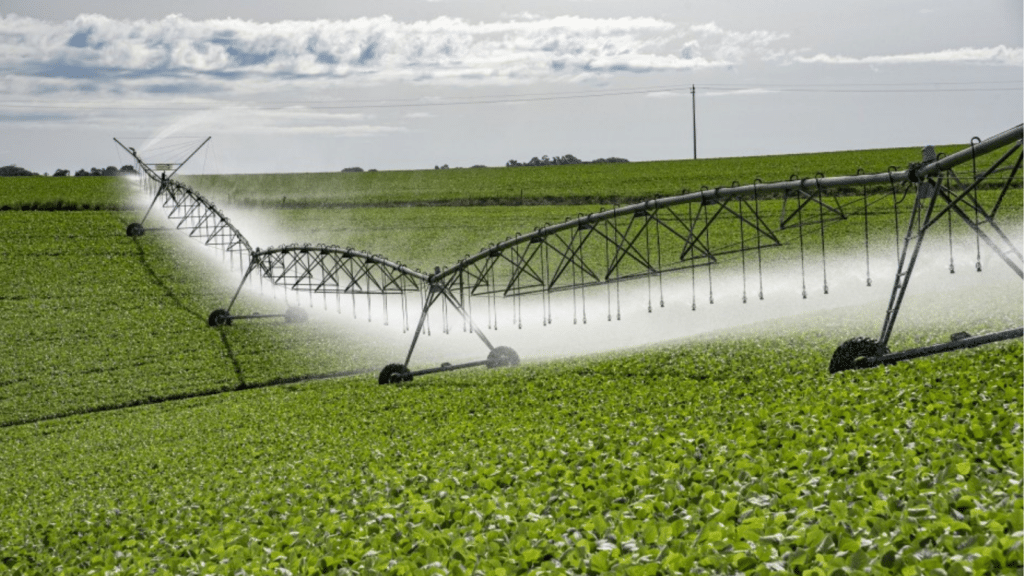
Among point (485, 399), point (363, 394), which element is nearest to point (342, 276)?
point (363, 394)

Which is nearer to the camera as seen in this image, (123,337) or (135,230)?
(123,337)

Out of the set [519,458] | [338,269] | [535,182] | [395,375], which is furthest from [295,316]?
[535,182]

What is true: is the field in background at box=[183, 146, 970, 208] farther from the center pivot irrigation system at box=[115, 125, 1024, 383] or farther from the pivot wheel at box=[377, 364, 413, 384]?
the pivot wheel at box=[377, 364, 413, 384]

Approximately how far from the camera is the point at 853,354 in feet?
68.3

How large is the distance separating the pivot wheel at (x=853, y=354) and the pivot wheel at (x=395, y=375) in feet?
55.7

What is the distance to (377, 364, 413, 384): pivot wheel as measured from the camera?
1347 inches

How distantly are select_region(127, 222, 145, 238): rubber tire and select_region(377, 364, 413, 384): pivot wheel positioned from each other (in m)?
46.5

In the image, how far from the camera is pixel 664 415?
19.3 m

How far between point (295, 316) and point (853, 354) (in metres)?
37.4

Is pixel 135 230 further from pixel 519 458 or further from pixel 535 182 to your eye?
pixel 519 458

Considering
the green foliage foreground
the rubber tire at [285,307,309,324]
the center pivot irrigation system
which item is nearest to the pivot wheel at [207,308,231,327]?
the center pivot irrigation system

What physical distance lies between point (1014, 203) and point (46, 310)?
189 ft

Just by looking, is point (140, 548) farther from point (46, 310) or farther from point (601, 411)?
point (46, 310)

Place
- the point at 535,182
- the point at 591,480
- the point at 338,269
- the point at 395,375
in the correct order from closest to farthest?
the point at 591,480 → the point at 395,375 → the point at 338,269 → the point at 535,182
